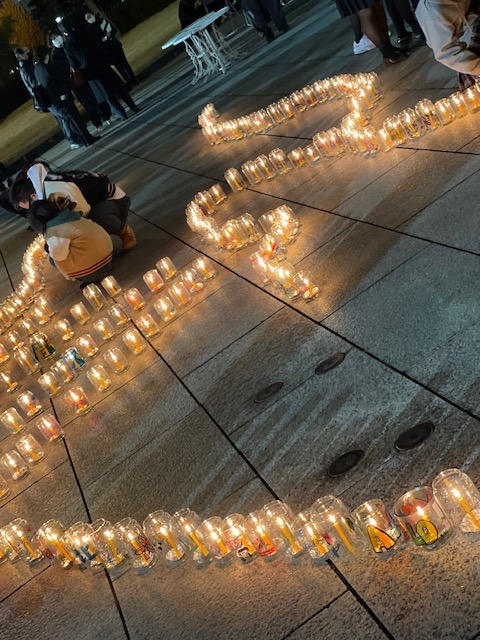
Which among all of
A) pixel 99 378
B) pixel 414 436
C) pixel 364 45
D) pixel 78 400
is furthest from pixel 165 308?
pixel 364 45

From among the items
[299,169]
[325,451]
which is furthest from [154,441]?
[299,169]

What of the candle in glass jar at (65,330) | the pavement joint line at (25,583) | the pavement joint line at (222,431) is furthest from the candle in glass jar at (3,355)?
the pavement joint line at (25,583)

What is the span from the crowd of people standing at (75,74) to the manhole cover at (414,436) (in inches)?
511

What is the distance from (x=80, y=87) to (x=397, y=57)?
29.5ft

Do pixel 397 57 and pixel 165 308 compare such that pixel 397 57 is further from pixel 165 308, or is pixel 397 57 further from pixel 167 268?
pixel 165 308

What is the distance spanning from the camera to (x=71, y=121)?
1585cm

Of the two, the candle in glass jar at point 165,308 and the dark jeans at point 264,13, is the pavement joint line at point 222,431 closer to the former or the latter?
the candle in glass jar at point 165,308

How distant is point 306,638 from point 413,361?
56.8 inches

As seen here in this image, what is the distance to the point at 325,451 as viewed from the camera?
3.47 meters

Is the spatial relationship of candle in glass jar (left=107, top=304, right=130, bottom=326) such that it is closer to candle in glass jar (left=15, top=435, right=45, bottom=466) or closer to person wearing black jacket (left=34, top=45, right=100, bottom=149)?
candle in glass jar (left=15, top=435, right=45, bottom=466)

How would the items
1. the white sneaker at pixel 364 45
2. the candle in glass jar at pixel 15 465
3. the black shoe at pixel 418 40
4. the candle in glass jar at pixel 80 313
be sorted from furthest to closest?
the white sneaker at pixel 364 45
the black shoe at pixel 418 40
the candle in glass jar at pixel 80 313
the candle in glass jar at pixel 15 465

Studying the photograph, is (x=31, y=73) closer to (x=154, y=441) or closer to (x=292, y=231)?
(x=292, y=231)

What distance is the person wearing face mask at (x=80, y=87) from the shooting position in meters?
15.2

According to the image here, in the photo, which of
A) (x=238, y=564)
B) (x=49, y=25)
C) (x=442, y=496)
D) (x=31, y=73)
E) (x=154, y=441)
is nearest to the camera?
(x=442, y=496)
